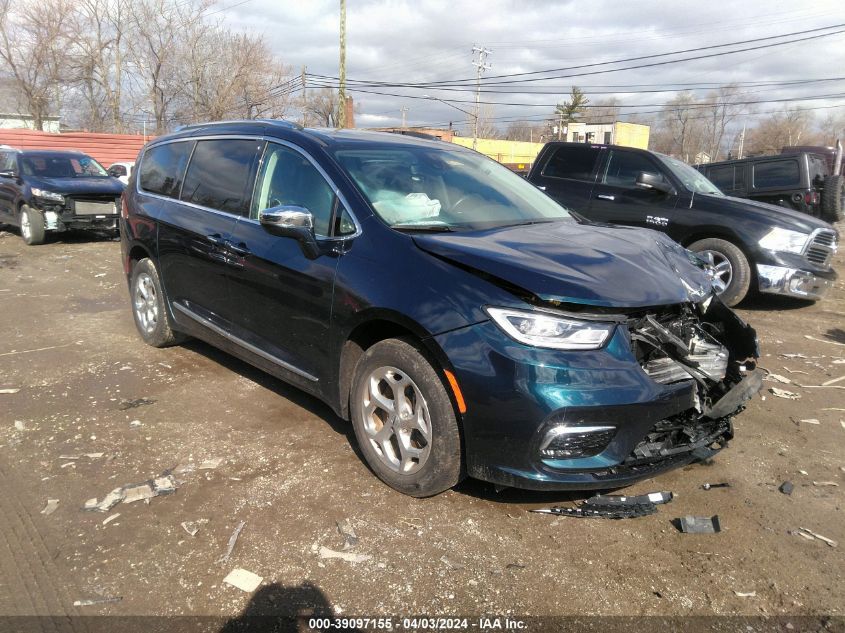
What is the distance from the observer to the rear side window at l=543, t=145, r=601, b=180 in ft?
27.3

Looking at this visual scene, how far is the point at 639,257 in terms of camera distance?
321 cm

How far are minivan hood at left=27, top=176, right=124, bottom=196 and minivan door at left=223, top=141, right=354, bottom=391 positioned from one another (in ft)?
29.4

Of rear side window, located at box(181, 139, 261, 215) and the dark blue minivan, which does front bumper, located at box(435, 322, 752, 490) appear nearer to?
the dark blue minivan

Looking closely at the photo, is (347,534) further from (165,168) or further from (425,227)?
(165,168)

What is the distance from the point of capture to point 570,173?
8508 millimetres

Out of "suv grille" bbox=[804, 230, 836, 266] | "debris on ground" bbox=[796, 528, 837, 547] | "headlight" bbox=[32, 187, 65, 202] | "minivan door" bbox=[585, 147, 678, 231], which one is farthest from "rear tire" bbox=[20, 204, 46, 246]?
"debris on ground" bbox=[796, 528, 837, 547]

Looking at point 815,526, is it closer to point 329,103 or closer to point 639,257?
point 639,257

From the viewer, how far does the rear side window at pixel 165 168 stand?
4.83m

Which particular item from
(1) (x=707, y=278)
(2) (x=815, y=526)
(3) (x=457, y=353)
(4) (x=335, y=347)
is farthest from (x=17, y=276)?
(2) (x=815, y=526)

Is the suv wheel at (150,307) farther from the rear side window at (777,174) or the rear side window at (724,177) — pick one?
the rear side window at (777,174)

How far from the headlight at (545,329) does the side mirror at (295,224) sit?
1.17m

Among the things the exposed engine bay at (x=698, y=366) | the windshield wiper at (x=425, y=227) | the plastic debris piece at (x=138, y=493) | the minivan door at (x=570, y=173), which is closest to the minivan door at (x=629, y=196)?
the minivan door at (x=570, y=173)

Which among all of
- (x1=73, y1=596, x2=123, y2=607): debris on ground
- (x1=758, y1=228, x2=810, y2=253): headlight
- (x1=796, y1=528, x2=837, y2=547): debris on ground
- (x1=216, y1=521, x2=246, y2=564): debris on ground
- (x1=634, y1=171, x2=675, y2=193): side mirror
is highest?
(x1=634, y1=171, x2=675, y2=193): side mirror

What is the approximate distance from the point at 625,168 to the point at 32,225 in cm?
1011
